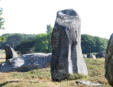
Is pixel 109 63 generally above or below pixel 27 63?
above

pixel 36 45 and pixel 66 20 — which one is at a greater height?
pixel 66 20

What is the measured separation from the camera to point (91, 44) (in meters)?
81.9

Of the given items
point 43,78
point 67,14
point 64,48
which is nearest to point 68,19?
point 67,14

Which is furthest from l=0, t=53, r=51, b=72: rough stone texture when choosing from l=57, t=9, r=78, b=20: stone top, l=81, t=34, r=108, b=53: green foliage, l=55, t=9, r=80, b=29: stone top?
l=81, t=34, r=108, b=53: green foliage

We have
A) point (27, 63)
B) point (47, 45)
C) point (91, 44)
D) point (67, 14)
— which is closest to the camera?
point (67, 14)

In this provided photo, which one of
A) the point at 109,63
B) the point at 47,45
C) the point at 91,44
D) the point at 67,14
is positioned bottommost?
the point at 47,45

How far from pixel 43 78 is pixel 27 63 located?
811 cm

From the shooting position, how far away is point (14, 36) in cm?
13200

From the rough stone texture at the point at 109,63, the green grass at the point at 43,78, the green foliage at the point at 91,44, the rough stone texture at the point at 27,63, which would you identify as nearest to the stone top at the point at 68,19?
the green grass at the point at 43,78

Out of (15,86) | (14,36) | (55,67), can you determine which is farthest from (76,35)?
(14,36)

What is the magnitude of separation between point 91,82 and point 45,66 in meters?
11.8

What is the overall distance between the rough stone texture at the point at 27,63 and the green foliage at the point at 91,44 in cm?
4922

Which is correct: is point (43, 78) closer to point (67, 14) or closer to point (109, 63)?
point (67, 14)

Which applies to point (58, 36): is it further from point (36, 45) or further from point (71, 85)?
point (36, 45)
